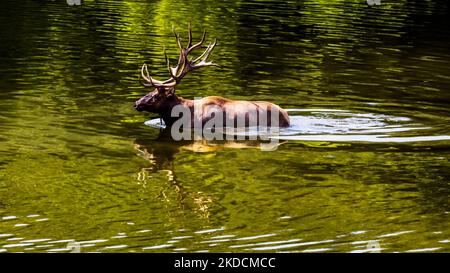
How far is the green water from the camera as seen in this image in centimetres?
1274

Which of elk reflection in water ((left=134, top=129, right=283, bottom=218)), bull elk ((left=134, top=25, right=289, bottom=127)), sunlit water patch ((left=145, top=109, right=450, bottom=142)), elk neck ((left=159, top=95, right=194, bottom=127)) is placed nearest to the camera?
elk reflection in water ((left=134, top=129, right=283, bottom=218))

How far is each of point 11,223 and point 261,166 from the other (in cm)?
449

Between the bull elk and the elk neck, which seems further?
the elk neck

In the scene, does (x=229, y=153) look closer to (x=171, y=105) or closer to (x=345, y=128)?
(x=171, y=105)

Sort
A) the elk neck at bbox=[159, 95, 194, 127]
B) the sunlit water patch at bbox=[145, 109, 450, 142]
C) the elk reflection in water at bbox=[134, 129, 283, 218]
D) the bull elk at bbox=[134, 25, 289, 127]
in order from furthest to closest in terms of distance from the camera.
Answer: the elk neck at bbox=[159, 95, 194, 127], the bull elk at bbox=[134, 25, 289, 127], the sunlit water patch at bbox=[145, 109, 450, 142], the elk reflection in water at bbox=[134, 129, 283, 218]

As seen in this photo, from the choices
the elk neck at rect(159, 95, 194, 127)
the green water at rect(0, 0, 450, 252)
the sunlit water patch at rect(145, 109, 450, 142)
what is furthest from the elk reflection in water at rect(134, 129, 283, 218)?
the sunlit water patch at rect(145, 109, 450, 142)

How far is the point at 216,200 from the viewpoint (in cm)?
1415

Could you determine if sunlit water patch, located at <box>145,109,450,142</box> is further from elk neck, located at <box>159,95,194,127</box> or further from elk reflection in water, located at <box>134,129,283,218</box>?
elk reflection in water, located at <box>134,129,283,218</box>

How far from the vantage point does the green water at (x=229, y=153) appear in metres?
12.7

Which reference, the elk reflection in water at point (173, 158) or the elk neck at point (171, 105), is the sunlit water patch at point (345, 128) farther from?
the elk reflection in water at point (173, 158)

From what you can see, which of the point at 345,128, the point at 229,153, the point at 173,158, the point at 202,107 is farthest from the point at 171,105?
the point at 345,128

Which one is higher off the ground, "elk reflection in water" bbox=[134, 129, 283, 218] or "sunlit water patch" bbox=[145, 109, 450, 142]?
"elk reflection in water" bbox=[134, 129, 283, 218]
